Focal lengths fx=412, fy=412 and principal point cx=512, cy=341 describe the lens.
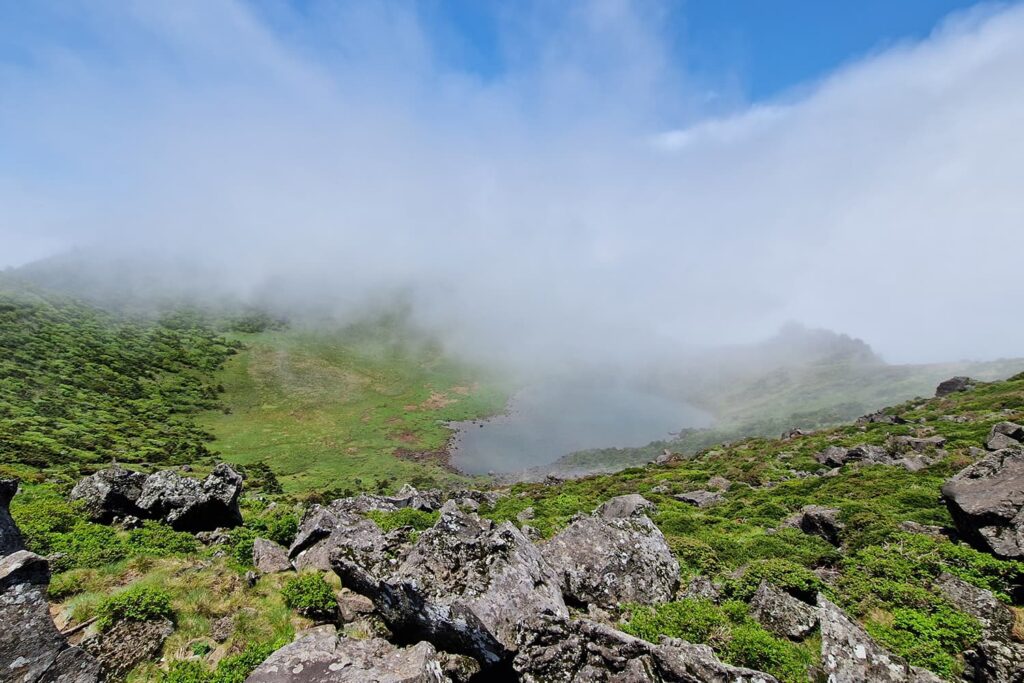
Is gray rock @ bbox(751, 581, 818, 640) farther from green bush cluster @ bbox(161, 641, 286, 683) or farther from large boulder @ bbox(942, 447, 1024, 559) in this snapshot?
green bush cluster @ bbox(161, 641, 286, 683)

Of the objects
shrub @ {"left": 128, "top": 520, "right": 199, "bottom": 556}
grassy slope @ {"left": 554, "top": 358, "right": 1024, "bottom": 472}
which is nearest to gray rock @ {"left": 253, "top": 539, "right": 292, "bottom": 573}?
shrub @ {"left": 128, "top": 520, "right": 199, "bottom": 556}

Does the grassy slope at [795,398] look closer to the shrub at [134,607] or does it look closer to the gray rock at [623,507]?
the gray rock at [623,507]

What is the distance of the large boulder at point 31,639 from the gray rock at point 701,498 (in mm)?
37562

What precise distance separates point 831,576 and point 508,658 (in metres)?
14.8

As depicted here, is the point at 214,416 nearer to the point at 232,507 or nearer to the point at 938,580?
the point at 232,507

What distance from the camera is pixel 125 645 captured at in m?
10.4

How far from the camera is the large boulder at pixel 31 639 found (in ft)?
28.1

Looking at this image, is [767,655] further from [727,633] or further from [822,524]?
[822,524]

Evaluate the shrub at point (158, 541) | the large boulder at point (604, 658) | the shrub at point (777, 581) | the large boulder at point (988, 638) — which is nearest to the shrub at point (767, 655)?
the large boulder at point (604, 658)

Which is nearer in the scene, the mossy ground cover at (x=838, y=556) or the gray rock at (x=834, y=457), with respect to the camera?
the mossy ground cover at (x=838, y=556)

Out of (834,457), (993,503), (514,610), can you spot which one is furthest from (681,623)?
(834,457)

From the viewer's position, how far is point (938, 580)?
550 inches

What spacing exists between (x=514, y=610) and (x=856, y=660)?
804cm

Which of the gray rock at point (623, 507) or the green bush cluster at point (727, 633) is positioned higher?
the green bush cluster at point (727, 633)
